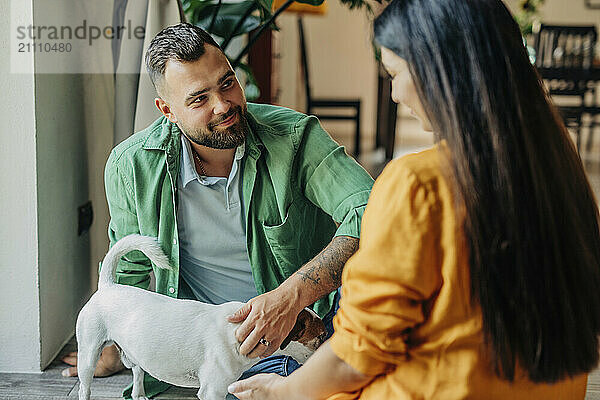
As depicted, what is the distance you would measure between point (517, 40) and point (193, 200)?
97 cm

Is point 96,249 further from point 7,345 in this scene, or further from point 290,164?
point 290,164

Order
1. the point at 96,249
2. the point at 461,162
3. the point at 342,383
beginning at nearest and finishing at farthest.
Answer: the point at 461,162 < the point at 342,383 < the point at 96,249

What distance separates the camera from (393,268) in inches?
35.6

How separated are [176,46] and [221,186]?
0.34 metres

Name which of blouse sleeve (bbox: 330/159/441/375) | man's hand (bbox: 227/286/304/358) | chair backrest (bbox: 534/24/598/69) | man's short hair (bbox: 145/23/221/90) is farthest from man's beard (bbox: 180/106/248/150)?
chair backrest (bbox: 534/24/598/69)

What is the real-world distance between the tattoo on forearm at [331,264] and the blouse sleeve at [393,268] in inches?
22.3

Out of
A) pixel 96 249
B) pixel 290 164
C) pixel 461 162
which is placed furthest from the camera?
pixel 96 249

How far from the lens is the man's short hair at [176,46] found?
1558mm

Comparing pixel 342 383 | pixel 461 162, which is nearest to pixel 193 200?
pixel 342 383

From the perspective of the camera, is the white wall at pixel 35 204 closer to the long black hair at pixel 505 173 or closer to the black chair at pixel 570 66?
the long black hair at pixel 505 173

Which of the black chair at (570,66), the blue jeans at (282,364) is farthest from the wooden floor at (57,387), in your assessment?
the black chair at (570,66)

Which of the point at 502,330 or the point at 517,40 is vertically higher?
the point at 517,40

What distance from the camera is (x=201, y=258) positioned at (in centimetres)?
175

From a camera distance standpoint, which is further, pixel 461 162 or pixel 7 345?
pixel 7 345
